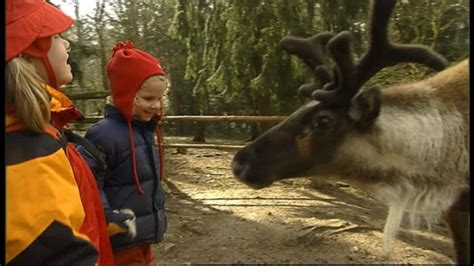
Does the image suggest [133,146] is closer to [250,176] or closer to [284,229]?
[250,176]

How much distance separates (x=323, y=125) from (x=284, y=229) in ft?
12.0

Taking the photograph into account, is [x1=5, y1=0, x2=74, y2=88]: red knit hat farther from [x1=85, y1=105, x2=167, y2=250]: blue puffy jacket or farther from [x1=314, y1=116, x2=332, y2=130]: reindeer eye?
[x1=314, y1=116, x2=332, y2=130]: reindeer eye

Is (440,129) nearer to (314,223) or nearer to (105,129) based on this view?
(105,129)

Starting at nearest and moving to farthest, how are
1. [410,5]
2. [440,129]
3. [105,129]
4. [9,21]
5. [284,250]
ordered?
[9,21] → [105,129] → [440,129] → [284,250] → [410,5]

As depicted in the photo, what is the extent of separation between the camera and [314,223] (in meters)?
6.54

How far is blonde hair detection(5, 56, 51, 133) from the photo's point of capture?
139 cm

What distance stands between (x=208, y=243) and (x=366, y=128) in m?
3.58

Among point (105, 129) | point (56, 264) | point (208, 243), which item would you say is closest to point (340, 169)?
point (105, 129)

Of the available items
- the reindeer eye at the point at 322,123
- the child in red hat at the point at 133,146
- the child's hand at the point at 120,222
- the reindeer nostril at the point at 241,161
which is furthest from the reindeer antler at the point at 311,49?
the child's hand at the point at 120,222

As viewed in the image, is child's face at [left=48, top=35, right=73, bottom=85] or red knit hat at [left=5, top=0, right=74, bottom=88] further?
child's face at [left=48, top=35, right=73, bottom=85]

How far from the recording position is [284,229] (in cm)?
640

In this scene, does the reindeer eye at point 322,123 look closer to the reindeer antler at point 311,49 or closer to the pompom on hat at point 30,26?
the reindeer antler at point 311,49

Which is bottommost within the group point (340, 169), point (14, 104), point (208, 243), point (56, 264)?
point (208, 243)

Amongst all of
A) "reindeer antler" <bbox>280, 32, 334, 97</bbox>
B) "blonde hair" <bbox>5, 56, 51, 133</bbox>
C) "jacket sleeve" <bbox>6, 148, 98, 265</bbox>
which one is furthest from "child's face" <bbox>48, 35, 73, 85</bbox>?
"reindeer antler" <bbox>280, 32, 334, 97</bbox>
